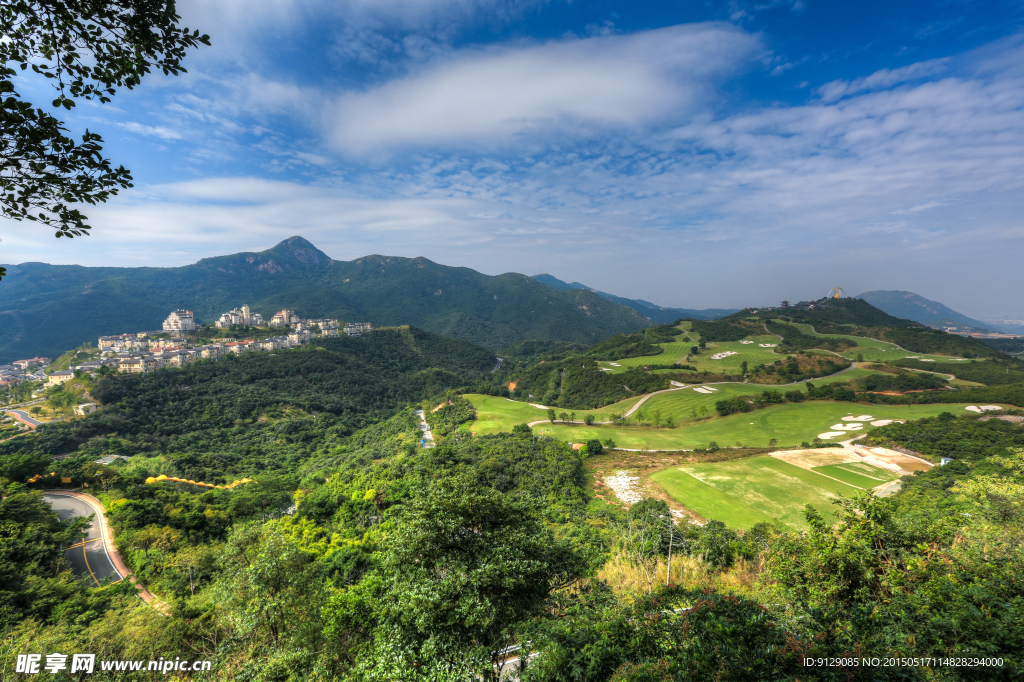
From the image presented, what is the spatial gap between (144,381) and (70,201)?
294 feet

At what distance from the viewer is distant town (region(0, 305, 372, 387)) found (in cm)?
7456

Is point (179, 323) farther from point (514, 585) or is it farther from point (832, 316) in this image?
point (832, 316)

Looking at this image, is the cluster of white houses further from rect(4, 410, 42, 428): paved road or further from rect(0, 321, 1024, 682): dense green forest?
rect(0, 321, 1024, 682): dense green forest

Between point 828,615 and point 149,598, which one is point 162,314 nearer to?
point 149,598

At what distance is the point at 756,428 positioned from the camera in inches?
2068

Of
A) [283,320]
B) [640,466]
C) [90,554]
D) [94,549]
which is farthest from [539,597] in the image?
[283,320]

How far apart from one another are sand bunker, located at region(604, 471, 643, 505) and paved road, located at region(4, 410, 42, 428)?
3330 inches

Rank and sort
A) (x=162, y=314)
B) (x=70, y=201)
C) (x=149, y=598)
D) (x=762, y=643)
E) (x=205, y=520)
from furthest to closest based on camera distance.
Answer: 1. (x=162, y=314)
2. (x=205, y=520)
3. (x=149, y=598)
4. (x=762, y=643)
5. (x=70, y=201)

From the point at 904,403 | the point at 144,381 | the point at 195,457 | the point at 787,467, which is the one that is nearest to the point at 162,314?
the point at 144,381

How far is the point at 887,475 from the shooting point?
35.3m

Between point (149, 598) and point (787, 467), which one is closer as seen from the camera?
point (149, 598)

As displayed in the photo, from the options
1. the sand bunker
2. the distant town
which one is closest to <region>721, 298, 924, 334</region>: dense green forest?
the sand bunker

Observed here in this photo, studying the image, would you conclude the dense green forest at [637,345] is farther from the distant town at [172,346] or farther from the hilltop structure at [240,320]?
the hilltop structure at [240,320]

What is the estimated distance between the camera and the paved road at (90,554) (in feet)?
71.5
